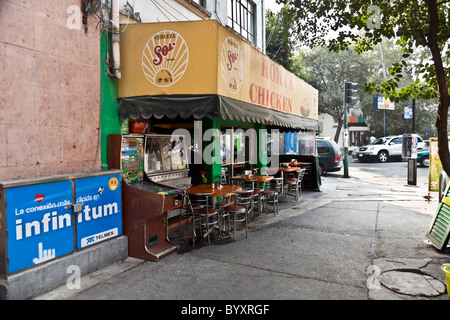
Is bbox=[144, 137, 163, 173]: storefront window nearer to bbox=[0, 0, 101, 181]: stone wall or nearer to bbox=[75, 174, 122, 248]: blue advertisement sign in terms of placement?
bbox=[75, 174, 122, 248]: blue advertisement sign

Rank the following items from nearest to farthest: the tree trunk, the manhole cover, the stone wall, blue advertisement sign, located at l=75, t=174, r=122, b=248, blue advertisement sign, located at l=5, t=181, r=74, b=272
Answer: blue advertisement sign, located at l=5, t=181, r=74, b=272 → the stone wall → the manhole cover → the tree trunk → blue advertisement sign, located at l=75, t=174, r=122, b=248

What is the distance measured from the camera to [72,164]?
4.69 m

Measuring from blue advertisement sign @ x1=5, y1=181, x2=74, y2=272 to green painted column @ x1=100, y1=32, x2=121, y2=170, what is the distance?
43.0 inches

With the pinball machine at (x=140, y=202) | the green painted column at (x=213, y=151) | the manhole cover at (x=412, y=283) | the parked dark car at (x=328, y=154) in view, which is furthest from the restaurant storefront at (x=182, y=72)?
the parked dark car at (x=328, y=154)

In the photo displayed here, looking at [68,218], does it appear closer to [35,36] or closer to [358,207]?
[35,36]

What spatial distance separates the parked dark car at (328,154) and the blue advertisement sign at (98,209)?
1197 cm

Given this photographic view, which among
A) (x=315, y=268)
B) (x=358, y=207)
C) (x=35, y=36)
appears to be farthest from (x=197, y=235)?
(x=358, y=207)

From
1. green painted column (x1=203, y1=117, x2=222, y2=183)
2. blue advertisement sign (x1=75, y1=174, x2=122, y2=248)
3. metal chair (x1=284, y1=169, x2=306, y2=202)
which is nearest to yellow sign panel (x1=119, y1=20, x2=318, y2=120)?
blue advertisement sign (x1=75, y1=174, x2=122, y2=248)

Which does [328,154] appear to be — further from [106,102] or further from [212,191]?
[106,102]

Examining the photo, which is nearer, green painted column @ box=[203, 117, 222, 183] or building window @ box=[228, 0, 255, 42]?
green painted column @ box=[203, 117, 222, 183]

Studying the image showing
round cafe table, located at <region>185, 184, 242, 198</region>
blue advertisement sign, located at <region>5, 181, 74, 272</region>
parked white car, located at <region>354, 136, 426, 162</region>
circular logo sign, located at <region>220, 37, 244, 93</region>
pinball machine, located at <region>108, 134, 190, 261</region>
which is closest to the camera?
blue advertisement sign, located at <region>5, 181, 74, 272</region>

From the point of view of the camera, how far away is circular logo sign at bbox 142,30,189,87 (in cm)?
521

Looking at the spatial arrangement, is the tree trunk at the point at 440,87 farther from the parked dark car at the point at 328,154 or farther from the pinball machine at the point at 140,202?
the parked dark car at the point at 328,154
